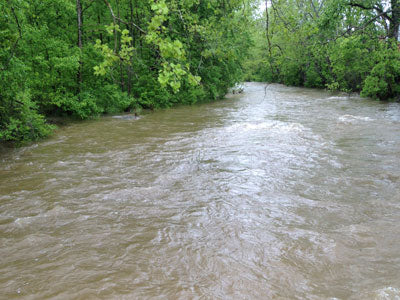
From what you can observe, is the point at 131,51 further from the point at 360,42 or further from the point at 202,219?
the point at 360,42

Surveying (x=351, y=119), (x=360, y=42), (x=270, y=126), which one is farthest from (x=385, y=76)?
(x=270, y=126)

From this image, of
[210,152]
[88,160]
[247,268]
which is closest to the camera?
[247,268]

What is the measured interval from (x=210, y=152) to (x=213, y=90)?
44.7 feet

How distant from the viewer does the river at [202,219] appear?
3740mm

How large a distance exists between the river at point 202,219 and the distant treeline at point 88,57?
2.16 meters

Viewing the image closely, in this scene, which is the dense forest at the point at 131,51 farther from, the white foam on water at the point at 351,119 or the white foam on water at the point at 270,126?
the white foam on water at the point at 351,119

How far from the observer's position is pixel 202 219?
17.7 ft

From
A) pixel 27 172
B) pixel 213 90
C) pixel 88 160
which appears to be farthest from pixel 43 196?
pixel 213 90

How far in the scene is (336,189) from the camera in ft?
21.7

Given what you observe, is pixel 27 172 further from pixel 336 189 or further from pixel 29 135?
pixel 336 189

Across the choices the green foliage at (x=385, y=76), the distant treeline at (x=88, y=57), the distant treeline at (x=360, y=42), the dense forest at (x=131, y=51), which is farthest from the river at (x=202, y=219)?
the green foliage at (x=385, y=76)

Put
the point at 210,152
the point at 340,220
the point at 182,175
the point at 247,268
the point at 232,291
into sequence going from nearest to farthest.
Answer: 1. the point at 232,291
2. the point at 247,268
3. the point at 340,220
4. the point at 182,175
5. the point at 210,152

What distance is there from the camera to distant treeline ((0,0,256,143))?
661cm

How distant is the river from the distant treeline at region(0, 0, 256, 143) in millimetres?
2162
